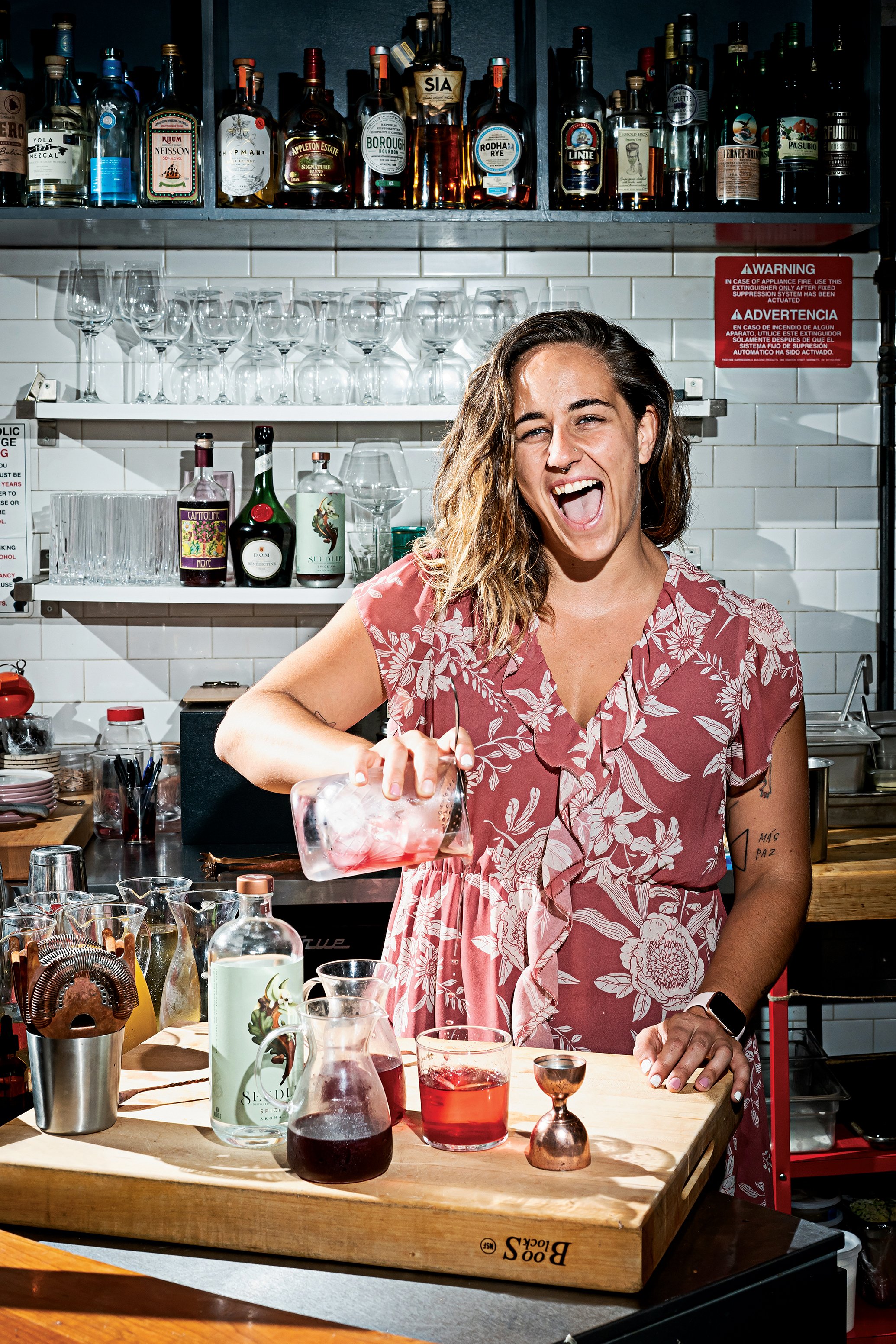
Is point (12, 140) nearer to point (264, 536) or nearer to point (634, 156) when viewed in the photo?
point (264, 536)

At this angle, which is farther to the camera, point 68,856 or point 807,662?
point 807,662

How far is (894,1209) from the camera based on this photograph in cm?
278

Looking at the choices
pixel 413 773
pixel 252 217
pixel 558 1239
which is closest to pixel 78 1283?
pixel 558 1239

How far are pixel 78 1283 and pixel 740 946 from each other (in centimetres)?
90

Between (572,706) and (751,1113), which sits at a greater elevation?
(572,706)

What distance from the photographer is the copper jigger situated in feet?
3.59

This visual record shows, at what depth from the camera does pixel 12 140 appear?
3.01m

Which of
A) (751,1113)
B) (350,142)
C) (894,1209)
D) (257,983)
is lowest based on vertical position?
(894,1209)

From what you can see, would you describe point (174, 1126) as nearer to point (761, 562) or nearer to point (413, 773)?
point (413, 773)

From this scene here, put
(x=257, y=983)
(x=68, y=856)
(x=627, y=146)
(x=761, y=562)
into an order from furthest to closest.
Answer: (x=761, y=562) < (x=627, y=146) < (x=68, y=856) < (x=257, y=983)

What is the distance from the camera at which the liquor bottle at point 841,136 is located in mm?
3062

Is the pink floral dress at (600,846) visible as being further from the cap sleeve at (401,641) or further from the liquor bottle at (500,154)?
the liquor bottle at (500,154)

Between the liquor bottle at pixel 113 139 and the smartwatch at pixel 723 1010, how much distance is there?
2.28 m

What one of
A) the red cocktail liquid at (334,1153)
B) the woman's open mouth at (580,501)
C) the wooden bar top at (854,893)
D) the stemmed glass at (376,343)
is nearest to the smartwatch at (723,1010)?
the red cocktail liquid at (334,1153)
